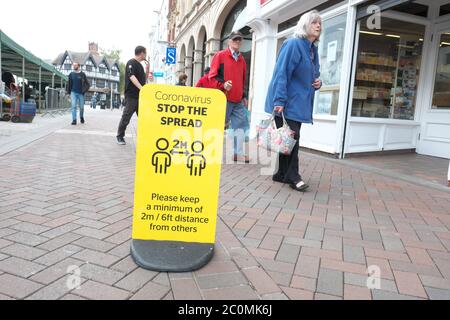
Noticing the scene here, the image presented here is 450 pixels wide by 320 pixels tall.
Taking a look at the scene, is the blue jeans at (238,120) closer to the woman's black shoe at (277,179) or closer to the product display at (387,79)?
the woman's black shoe at (277,179)

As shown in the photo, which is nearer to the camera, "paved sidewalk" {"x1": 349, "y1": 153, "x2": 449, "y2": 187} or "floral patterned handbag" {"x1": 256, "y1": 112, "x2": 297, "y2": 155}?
"floral patterned handbag" {"x1": 256, "y1": 112, "x2": 297, "y2": 155}

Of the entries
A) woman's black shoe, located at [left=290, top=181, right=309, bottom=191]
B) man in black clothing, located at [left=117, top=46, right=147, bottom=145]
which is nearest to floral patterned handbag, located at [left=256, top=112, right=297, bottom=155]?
woman's black shoe, located at [left=290, top=181, right=309, bottom=191]

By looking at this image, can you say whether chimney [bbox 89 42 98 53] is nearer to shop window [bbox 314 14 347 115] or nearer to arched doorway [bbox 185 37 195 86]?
arched doorway [bbox 185 37 195 86]

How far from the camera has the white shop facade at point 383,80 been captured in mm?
6914

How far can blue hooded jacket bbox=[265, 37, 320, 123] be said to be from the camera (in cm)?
420

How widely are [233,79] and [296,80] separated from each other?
1729 millimetres

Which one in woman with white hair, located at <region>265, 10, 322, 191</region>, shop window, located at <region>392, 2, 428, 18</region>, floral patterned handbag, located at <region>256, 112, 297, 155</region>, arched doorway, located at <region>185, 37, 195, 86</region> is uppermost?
arched doorway, located at <region>185, 37, 195, 86</region>

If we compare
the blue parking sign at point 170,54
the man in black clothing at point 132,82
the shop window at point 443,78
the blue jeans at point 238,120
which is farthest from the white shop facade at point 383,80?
the blue parking sign at point 170,54

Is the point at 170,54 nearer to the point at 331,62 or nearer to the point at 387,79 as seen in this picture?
the point at 331,62

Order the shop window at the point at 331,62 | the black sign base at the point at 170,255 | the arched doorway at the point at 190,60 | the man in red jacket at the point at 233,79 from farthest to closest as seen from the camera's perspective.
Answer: the arched doorway at the point at 190,60 → the shop window at the point at 331,62 → the man in red jacket at the point at 233,79 → the black sign base at the point at 170,255

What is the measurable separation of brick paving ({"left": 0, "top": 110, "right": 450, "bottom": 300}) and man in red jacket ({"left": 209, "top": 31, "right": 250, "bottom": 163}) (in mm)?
1349

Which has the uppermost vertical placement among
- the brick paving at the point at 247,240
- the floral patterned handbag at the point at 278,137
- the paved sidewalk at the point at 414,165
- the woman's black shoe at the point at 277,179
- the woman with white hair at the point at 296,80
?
the woman with white hair at the point at 296,80

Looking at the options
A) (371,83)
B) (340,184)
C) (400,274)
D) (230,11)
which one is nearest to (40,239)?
(400,274)

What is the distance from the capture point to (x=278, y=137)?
4.27m
